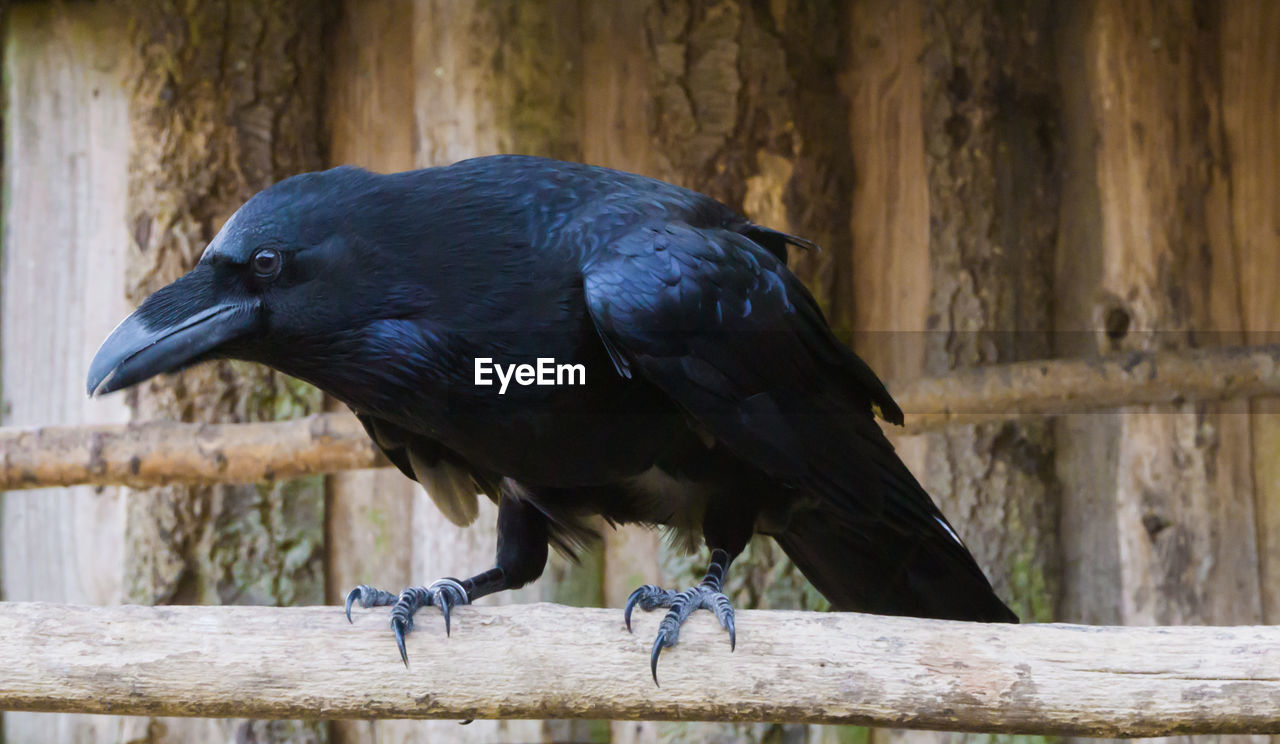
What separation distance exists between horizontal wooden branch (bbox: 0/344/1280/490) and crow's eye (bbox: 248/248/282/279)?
82 cm

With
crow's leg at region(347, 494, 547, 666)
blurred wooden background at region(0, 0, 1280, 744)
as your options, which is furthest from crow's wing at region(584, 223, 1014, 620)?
blurred wooden background at region(0, 0, 1280, 744)

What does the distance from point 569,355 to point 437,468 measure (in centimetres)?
49

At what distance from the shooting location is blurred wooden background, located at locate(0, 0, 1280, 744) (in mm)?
2463

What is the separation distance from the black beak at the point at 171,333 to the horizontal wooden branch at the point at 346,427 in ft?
2.67

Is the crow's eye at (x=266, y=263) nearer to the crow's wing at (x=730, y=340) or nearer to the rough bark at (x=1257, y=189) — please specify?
the crow's wing at (x=730, y=340)

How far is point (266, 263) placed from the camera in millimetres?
1492

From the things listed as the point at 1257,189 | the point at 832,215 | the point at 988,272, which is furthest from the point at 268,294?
the point at 1257,189

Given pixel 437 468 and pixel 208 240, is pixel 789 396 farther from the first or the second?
pixel 208 240

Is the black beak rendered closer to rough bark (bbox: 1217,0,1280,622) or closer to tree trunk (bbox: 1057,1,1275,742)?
tree trunk (bbox: 1057,1,1275,742)

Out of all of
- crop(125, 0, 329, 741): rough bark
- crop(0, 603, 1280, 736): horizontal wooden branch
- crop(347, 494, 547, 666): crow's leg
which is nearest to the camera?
crop(0, 603, 1280, 736): horizontal wooden branch

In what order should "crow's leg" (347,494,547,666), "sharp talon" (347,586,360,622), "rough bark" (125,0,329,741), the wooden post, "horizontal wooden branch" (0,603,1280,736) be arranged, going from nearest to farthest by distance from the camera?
"horizontal wooden branch" (0,603,1280,736) → "sharp talon" (347,586,360,622) → "crow's leg" (347,494,547,666) → "rough bark" (125,0,329,741) → the wooden post

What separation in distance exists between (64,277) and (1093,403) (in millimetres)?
2406

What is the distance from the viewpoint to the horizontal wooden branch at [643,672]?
137 centimetres

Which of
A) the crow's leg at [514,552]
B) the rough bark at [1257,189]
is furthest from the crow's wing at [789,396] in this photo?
the rough bark at [1257,189]
